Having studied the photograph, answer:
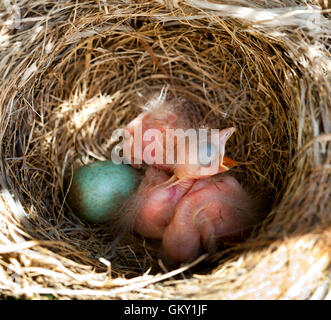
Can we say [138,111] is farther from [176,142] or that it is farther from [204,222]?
[204,222]

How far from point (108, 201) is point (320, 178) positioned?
772 millimetres

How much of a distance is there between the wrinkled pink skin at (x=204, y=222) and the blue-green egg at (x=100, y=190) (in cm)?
25

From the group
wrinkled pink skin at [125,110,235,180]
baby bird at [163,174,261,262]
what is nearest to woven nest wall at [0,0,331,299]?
baby bird at [163,174,261,262]

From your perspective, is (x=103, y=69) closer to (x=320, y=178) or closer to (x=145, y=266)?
(x=145, y=266)

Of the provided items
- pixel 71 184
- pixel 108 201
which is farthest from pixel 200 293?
pixel 71 184

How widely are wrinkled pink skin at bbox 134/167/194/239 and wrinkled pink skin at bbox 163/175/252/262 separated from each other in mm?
58

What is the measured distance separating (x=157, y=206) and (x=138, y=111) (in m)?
0.59

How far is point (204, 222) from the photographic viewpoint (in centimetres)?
129

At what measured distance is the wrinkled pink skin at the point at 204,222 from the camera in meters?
1.28

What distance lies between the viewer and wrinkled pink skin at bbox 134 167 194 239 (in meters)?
1.38

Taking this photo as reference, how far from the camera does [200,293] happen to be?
103 cm

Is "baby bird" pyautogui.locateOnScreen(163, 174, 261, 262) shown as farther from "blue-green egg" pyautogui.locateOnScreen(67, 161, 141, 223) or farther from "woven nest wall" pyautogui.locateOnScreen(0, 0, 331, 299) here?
"blue-green egg" pyautogui.locateOnScreen(67, 161, 141, 223)

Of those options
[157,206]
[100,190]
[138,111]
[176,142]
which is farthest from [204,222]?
[138,111]

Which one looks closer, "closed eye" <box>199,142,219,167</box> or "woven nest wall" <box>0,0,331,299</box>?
"woven nest wall" <box>0,0,331,299</box>
